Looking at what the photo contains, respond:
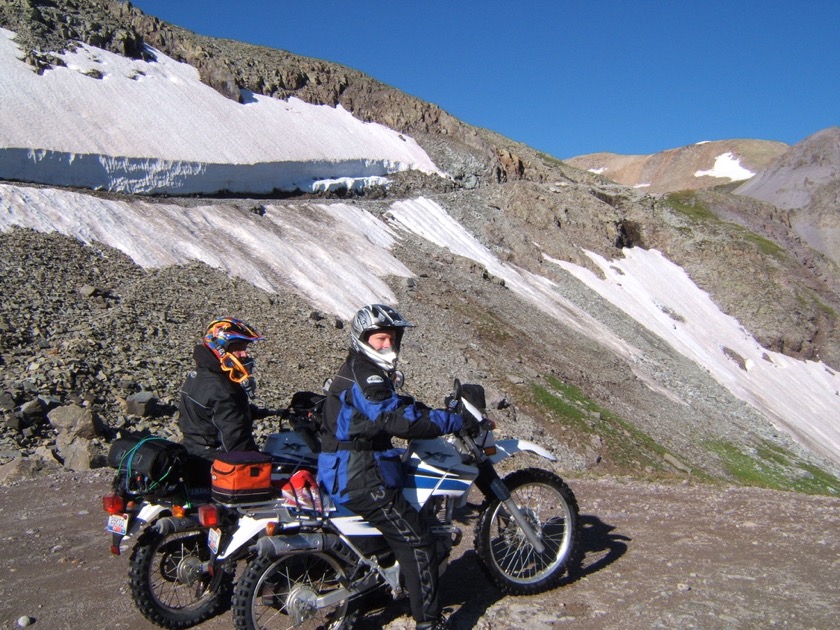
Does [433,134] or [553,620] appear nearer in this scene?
[553,620]

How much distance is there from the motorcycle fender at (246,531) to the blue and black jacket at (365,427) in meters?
0.54

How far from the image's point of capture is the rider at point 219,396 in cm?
608

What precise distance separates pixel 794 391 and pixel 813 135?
73169 mm

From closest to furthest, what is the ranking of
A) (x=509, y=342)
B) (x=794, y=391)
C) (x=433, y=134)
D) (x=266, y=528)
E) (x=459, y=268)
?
1. (x=266, y=528)
2. (x=509, y=342)
3. (x=459, y=268)
4. (x=794, y=391)
5. (x=433, y=134)

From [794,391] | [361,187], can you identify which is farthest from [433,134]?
[794,391]

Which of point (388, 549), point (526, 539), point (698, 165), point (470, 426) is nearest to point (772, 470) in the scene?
point (526, 539)

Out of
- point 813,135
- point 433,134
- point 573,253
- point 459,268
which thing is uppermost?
point 813,135

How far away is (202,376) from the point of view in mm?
6184

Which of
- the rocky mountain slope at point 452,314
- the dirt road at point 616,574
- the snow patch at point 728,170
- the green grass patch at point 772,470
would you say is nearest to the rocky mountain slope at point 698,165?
the snow patch at point 728,170

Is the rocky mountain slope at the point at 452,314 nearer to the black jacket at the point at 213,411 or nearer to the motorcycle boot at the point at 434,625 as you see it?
the black jacket at the point at 213,411

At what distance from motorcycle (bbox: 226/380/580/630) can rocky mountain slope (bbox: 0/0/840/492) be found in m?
6.70

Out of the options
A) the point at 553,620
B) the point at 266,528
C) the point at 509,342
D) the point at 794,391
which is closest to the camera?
the point at 266,528

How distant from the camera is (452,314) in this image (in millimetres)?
25562

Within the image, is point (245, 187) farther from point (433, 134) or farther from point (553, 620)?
point (553, 620)
